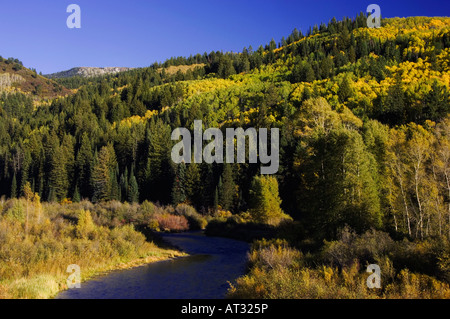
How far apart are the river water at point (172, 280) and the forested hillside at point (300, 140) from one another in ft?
24.8

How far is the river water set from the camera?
19516mm

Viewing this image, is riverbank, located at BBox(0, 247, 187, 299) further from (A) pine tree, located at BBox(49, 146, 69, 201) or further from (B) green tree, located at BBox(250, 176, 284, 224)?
(A) pine tree, located at BBox(49, 146, 69, 201)

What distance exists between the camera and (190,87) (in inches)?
5487

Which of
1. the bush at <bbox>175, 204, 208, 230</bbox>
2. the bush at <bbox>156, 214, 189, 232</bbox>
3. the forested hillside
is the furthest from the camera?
the bush at <bbox>175, 204, 208, 230</bbox>

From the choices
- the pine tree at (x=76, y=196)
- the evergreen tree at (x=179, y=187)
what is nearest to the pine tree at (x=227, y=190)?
the evergreen tree at (x=179, y=187)

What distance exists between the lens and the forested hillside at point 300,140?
26.8m

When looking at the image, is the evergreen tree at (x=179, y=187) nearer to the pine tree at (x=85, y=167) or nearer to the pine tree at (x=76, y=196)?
the pine tree at (x=76, y=196)

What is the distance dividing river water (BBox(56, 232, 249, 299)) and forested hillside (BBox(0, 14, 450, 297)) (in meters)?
7.56

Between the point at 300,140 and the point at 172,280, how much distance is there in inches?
1518

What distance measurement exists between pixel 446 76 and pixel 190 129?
2565 inches

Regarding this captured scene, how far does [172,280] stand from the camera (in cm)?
2295

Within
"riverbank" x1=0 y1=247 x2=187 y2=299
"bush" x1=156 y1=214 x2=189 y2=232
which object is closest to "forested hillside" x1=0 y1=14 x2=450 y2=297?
"bush" x1=156 y1=214 x2=189 y2=232

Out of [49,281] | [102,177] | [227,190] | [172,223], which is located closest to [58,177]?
[102,177]
